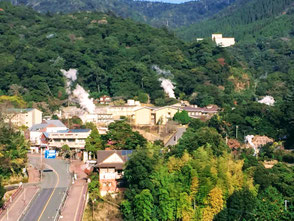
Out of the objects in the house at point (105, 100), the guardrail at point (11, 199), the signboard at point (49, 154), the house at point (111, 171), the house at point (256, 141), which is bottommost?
the guardrail at point (11, 199)

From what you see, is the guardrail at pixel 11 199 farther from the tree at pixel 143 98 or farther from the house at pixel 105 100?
the tree at pixel 143 98

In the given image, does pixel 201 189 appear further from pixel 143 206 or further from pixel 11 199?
pixel 11 199

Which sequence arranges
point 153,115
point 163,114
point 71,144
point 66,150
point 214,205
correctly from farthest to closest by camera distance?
point 153,115, point 163,114, point 71,144, point 66,150, point 214,205

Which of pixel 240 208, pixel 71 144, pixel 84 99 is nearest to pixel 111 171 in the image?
pixel 240 208

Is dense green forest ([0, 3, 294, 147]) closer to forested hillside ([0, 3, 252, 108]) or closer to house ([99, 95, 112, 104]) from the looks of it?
forested hillside ([0, 3, 252, 108])

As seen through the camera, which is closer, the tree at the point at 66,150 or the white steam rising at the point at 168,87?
the tree at the point at 66,150

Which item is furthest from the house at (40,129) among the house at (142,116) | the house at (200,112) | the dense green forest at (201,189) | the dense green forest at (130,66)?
the dense green forest at (201,189)

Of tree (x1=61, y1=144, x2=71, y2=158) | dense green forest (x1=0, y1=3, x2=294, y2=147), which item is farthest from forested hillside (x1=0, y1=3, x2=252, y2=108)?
tree (x1=61, y1=144, x2=71, y2=158)
